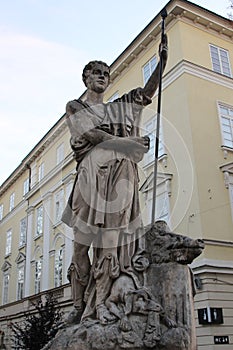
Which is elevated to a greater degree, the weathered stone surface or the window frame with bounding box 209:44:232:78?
the window frame with bounding box 209:44:232:78

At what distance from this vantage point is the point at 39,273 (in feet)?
91.9

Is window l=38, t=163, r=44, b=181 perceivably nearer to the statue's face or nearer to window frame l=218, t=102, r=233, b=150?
window frame l=218, t=102, r=233, b=150

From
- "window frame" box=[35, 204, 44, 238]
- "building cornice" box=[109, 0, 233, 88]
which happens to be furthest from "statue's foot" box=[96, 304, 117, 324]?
"window frame" box=[35, 204, 44, 238]

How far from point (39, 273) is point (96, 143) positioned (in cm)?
2528

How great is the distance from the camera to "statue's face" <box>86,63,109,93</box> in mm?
4270

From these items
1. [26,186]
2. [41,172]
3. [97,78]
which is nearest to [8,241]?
[26,186]

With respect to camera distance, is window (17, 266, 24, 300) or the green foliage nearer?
the green foliage

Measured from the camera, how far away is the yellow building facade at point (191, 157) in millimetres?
14805

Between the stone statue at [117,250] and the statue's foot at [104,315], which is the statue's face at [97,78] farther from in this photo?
the statue's foot at [104,315]

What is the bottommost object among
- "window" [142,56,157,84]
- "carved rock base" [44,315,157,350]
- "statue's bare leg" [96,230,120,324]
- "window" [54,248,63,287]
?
"carved rock base" [44,315,157,350]

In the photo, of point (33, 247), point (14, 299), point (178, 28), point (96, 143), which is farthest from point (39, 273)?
point (96, 143)

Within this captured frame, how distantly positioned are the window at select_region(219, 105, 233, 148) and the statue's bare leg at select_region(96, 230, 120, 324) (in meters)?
14.9

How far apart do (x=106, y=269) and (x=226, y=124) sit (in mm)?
15759

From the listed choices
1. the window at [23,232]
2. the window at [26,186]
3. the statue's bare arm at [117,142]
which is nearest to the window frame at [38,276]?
the window at [23,232]
